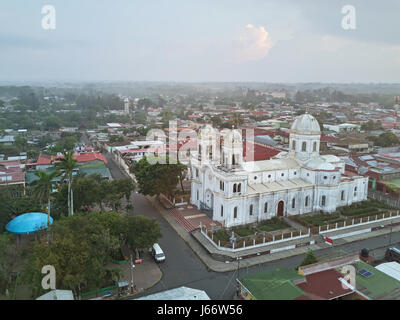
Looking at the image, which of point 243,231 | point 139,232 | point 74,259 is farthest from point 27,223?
point 243,231

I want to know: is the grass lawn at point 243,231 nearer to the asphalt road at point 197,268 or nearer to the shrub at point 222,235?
the shrub at point 222,235

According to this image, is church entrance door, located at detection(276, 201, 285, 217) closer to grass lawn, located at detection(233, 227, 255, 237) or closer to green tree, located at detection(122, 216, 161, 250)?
grass lawn, located at detection(233, 227, 255, 237)

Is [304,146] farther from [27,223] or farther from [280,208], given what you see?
[27,223]

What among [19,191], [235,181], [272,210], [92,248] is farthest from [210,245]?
[19,191]

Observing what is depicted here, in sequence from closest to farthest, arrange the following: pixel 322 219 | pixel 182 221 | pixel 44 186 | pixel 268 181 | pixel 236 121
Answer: pixel 44 186 < pixel 322 219 < pixel 182 221 < pixel 268 181 < pixel 236 121

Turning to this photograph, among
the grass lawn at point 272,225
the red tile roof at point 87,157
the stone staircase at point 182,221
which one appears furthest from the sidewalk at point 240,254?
the red tile roof at point 87,157
